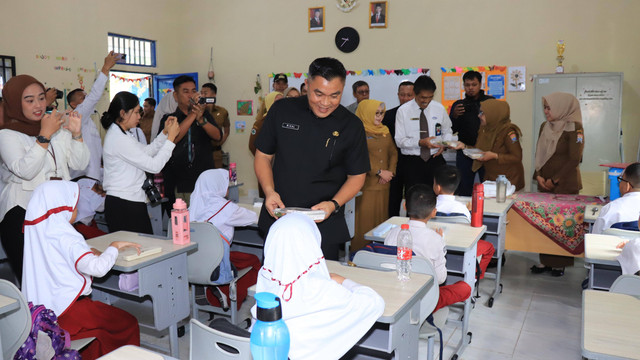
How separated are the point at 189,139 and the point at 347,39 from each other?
4045 millimetres

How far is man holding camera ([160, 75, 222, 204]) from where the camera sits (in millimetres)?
4445

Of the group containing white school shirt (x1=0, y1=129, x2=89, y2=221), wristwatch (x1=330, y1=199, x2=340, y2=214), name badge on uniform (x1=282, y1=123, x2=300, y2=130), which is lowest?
wristwatch (x1=330, y1=199, x2=340, y2=214)

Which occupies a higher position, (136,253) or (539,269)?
(136,253)

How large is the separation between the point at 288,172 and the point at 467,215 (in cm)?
177

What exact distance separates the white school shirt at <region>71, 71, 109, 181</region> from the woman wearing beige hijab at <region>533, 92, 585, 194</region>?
3.98 m

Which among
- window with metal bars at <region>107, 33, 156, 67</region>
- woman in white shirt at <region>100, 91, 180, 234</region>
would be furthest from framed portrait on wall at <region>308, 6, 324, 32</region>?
woman in white shirt at <region>100, 91, 180, 234</region>

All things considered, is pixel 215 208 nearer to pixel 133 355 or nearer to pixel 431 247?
pixel 431 247

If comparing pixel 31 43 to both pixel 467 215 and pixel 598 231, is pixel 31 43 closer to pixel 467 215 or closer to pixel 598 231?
pixel 467 215

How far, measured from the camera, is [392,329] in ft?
6.31

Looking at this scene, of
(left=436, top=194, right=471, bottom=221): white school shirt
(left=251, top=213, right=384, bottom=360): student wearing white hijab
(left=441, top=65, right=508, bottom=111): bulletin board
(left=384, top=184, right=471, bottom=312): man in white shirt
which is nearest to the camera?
(left=251, top=213, right=384, bottom=360): student wearing white hijab

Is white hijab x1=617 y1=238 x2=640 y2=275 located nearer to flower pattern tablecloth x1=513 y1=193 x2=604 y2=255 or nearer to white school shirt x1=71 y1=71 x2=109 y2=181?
flower pattern tablecloth x1=513 y1=193 x2=604 y2=255

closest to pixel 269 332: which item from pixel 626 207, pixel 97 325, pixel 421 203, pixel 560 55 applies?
pixel 97 325

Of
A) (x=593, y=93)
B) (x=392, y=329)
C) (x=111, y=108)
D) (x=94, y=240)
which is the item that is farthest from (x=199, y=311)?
(x=593, y=93)

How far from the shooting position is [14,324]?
1992 mm
